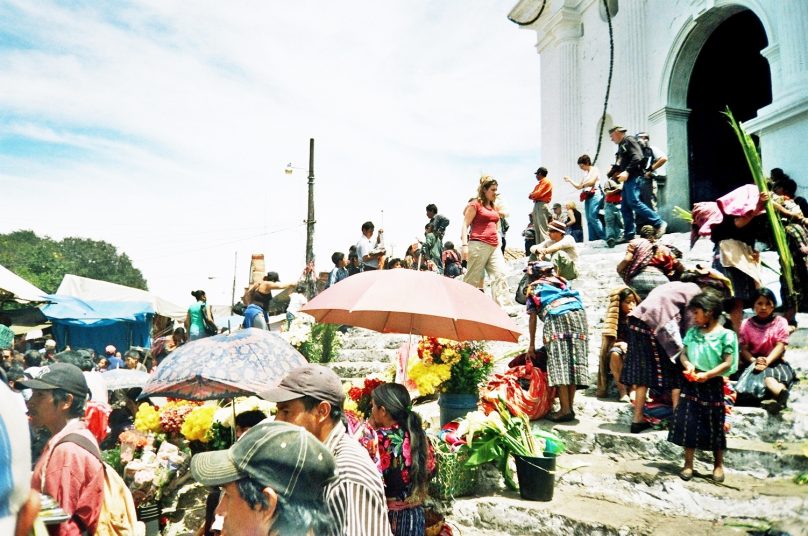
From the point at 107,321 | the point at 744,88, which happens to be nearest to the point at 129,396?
the point at 107,321

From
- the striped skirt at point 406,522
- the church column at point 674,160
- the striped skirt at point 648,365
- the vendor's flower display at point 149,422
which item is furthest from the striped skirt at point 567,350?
the church column at point 674,160

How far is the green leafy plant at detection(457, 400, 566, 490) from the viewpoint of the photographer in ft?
15.1

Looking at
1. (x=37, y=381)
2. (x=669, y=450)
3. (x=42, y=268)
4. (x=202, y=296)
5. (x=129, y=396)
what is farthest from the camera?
(x=42, y=268)

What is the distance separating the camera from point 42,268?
170 ft

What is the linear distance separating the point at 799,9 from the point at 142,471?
11712 mm

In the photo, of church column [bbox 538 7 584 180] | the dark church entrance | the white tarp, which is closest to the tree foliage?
the white tarp

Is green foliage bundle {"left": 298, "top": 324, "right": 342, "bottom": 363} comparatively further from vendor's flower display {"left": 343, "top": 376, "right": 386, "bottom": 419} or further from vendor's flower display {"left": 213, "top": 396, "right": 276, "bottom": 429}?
vendor's flower display {"left": 213, "top": 396, "right": 276, "bottom": 429}

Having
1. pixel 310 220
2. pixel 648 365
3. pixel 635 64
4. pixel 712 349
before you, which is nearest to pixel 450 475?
pixel 648 365

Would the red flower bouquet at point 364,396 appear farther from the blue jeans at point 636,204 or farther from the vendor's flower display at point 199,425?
the blue jeans at point 636,204

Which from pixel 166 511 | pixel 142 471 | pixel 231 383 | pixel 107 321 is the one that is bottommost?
pixel 166 511

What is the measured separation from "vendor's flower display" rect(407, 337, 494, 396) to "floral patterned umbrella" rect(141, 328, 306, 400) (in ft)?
5.43

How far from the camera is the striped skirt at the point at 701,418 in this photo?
13.7ft

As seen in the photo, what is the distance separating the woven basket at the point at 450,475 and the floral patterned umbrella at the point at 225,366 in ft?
4.97

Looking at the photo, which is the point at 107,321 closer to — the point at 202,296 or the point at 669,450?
the point at 202,296
